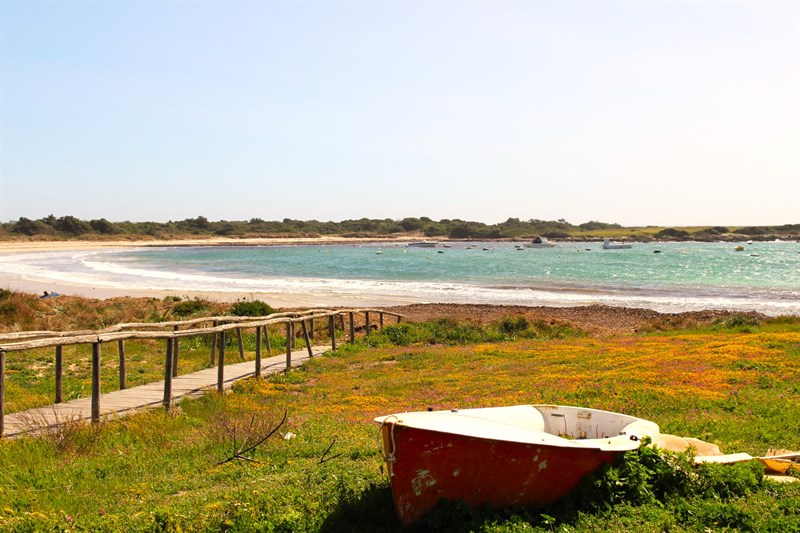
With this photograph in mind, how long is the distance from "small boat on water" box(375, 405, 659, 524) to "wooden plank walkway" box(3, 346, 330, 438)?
620 centimetres

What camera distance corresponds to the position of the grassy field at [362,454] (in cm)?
621

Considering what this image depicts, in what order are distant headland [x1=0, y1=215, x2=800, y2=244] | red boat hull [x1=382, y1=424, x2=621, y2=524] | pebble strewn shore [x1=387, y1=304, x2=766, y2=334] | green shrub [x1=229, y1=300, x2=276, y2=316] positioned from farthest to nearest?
distant headland [x1=0, y1=215, x2=800, y2=244]
pebble strewn shore [x1=387, y1=304, x2=766, y2=334]
green shrub [x1=229, y1=300, x2=276, y2=316]
red boat hull [x1=382, y1=424, x2=621, y2=524]

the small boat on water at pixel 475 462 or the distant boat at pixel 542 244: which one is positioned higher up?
the distant boat at pixel 542 244

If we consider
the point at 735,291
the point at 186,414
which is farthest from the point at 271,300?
the point at 735,291

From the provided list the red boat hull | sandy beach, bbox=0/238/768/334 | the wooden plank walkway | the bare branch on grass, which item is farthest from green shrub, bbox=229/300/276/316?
the red boat hull

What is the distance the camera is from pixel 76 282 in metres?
50.9

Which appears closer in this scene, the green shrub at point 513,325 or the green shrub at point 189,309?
the green shrub at point 513,325

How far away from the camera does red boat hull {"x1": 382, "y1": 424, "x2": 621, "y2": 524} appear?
593 cm

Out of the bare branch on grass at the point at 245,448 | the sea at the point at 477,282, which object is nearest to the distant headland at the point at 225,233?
the sea at the point at 477,282

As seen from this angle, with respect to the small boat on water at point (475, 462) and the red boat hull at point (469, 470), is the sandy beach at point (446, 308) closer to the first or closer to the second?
the small boat on water at point (475, 462)

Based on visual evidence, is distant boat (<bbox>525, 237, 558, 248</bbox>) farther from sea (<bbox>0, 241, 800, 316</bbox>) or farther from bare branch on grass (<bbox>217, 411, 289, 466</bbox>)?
bare branch on grass (<bbox>217, 411, 289, 466</bbox>)

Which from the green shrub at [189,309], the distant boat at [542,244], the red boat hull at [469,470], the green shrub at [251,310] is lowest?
the green shrub at [189,309]

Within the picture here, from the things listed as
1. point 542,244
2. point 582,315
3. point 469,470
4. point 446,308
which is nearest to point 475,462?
point 469,470

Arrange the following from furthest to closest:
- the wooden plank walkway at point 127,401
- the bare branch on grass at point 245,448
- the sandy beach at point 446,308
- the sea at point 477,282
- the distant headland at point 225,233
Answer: the distant headland at point 225,233 → the sea at point 477,282 → the sandy beach at point 446,308 → the wooden plank walkway at point 127,401 → the bare branch on grass at point 245,448
